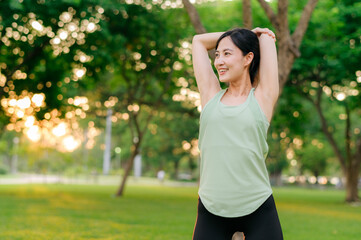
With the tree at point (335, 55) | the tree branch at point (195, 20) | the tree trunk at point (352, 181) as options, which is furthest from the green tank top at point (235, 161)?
the tree trunk at point (352, 181)

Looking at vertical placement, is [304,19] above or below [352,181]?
above

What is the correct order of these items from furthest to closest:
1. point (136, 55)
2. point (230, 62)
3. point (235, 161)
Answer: point (136, 55)
point (230, 62)
point (235, 161)

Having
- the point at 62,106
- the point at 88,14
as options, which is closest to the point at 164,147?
the point at 62,106

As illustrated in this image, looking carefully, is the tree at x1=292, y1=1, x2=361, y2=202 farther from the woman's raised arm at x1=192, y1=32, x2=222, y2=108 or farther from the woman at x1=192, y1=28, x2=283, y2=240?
the woman at x1=192, y1=28, x2=283, y2=240

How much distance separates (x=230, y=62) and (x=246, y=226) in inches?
31.4

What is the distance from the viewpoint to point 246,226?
2043mm

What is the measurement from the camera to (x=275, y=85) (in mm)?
2197

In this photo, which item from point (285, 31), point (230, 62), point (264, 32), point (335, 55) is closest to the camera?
point (230, 62)

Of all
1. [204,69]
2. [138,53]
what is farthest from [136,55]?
[204,69]

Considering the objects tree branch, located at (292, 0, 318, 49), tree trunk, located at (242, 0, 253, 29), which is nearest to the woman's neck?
tree trunk, located at (242, 0, 253, 29)

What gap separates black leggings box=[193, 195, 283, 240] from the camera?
202 cm

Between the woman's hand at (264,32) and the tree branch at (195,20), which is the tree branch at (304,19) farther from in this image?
the woman's hand at (264,32)

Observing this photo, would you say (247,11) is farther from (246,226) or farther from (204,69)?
(246,226)

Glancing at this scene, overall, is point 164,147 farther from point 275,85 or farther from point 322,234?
point 275,85
